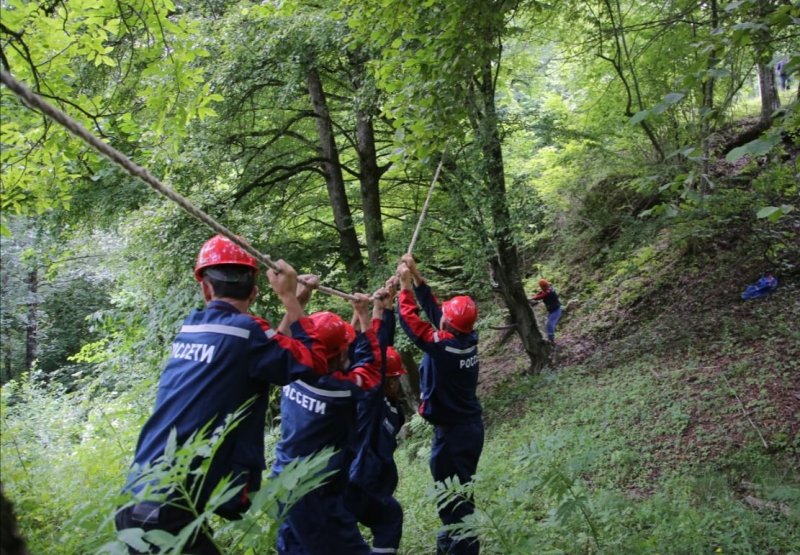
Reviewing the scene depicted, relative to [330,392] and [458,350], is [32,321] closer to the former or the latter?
[458,350]

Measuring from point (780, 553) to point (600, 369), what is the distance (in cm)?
537

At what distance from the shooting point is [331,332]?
3.62 metres

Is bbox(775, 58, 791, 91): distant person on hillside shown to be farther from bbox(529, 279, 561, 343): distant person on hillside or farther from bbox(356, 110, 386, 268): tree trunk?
bbox(356, 110, 386, 268): tree trunk

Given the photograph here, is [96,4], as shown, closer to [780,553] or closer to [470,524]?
[470,524]

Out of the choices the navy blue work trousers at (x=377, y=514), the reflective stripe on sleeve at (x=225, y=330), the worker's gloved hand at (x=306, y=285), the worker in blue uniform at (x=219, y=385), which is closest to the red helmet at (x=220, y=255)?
the worker in blue uniform at (x=219, y=385)

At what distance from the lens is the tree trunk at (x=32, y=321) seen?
22.9 m

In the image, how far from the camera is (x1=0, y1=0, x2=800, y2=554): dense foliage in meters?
4.15

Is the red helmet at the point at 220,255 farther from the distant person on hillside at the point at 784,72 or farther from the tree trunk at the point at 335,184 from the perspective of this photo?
the tree trunk at the point at 335,184

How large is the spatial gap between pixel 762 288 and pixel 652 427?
146 inches

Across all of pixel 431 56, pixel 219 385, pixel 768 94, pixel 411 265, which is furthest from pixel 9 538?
pixel 768 94

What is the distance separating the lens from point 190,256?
797 centimetres

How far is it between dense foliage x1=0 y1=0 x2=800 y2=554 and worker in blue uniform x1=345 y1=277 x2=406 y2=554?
792mm

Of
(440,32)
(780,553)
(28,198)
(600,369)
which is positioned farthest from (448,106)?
(600,369)

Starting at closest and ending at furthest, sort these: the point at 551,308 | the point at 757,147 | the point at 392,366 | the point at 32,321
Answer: the point at 757,147 < the point at 392,366 < the point at 551,308 < the point at 32,321
